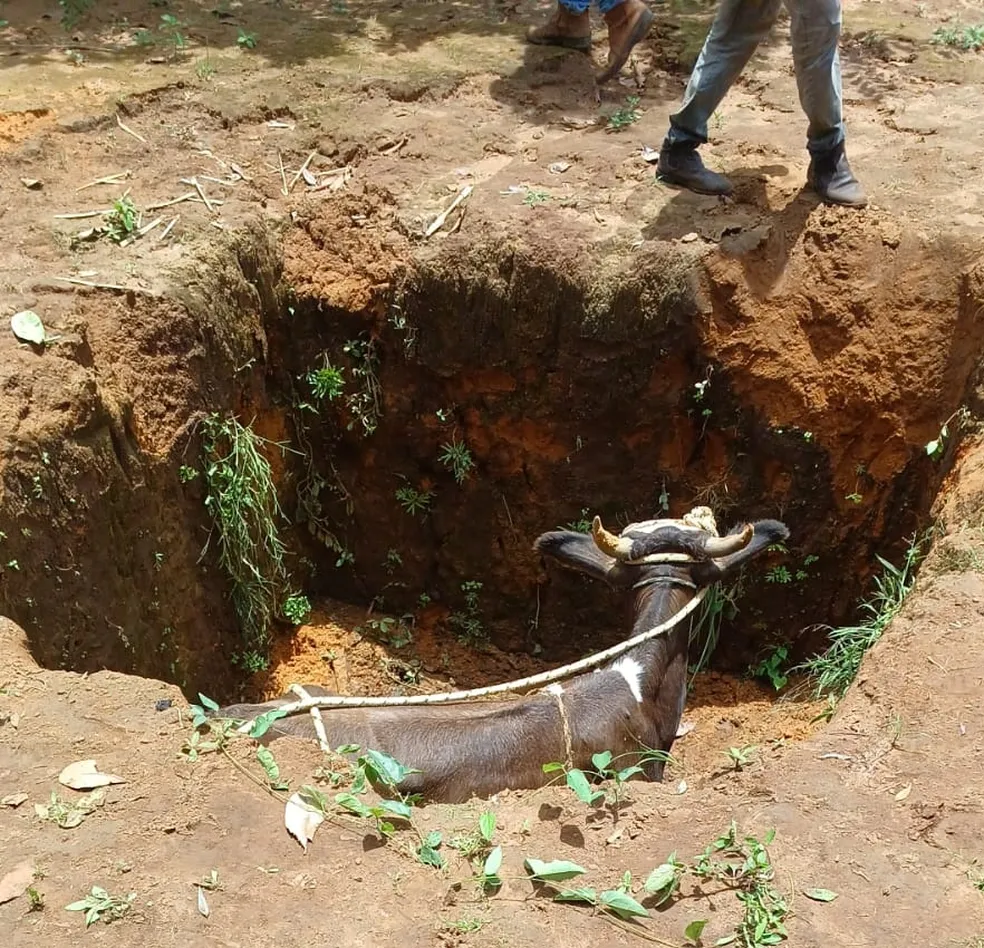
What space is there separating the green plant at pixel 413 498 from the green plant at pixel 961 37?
5668 mm

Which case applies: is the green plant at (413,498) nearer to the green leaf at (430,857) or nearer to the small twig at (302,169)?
the small twig at (302,169)

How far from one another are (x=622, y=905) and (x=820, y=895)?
62 centimetres

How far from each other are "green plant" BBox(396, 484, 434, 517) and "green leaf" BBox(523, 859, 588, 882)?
14.2 ft

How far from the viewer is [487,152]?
737cm

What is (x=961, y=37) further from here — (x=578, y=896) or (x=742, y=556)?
(x=578, y=896)

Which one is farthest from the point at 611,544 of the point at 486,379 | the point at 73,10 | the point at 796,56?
the point at 73,10

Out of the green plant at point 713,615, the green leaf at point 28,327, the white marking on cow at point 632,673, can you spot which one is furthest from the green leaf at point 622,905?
the green leaf at point 28,327

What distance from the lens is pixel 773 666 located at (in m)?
7.20

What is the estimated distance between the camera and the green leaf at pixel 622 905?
3129 millimetres

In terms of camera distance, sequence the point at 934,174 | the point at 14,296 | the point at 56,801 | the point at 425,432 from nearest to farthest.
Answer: the point at 56,801 → the point at 14,296 → the point at 934,174 → the point at 425,432

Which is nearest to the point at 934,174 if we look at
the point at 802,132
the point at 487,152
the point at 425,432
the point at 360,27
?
the point at 802,132

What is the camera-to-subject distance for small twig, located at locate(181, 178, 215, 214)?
6630 millimetres

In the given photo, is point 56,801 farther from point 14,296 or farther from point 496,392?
point 496,392

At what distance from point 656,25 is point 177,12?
171 inches
